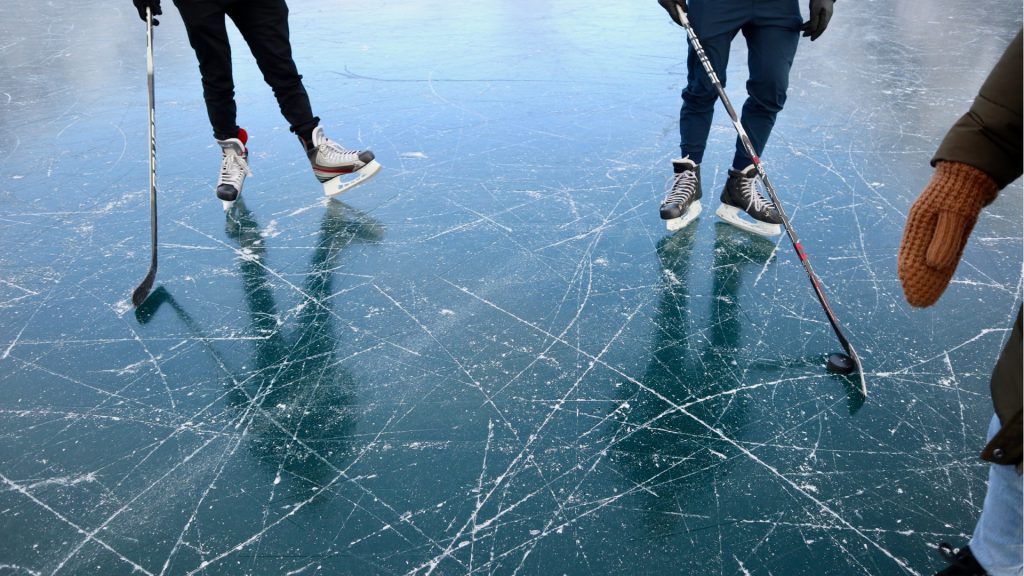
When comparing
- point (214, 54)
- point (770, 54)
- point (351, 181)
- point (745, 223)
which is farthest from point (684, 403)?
point (214, 54)

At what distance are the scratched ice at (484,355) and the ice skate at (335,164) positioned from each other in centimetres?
7

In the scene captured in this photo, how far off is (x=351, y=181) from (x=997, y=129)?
237cm

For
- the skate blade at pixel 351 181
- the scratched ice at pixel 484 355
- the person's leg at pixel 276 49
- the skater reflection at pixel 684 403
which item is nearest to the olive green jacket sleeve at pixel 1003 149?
the scratched ice at pixel 484 355

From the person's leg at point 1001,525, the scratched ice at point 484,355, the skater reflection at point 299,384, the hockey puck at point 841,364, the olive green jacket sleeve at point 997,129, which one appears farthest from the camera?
the hockey puck at point 841,364

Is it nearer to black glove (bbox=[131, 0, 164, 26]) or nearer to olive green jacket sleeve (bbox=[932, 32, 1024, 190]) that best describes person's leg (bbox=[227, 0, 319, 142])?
black glove (bbox=[131, 0, 164, 26])

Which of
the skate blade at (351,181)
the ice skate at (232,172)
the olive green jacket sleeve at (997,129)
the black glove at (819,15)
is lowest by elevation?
the skate blade at (351,181)

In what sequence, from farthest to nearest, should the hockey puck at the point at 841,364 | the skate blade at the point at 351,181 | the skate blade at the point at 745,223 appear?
the skate blade at the point at 351,181
the skate blade at the point at 745,223
the hockey puck at the point at 841,364

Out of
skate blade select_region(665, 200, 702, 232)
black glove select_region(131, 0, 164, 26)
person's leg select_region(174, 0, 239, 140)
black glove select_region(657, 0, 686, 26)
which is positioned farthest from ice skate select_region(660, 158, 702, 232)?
black glove select_region(131, 0, 164, 26)

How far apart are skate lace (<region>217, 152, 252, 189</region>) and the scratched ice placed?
0.36 ft

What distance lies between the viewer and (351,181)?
Result: 2.91 meters

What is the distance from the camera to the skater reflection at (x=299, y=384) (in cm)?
164

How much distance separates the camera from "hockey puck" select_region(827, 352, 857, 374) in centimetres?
180

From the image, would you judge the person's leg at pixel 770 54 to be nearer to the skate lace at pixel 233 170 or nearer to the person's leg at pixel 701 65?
the person's leg at pixel 701 65

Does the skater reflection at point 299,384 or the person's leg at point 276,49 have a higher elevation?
the person's leg at point 276,49
